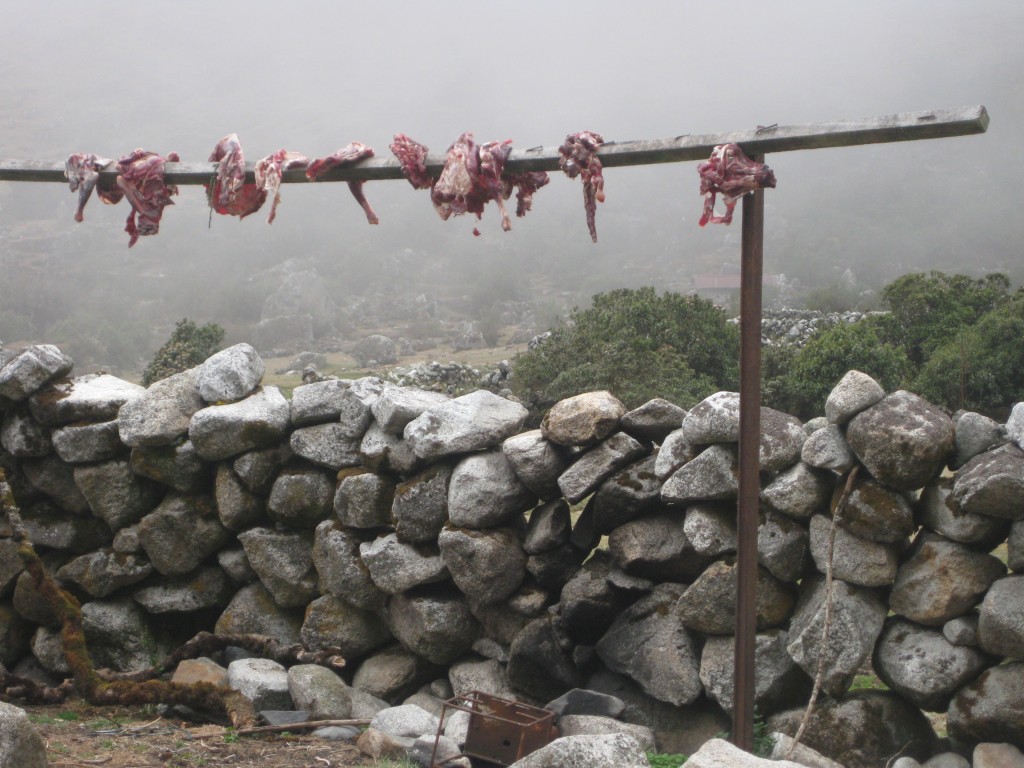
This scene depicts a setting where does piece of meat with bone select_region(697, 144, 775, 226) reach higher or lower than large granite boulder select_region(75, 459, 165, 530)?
higher

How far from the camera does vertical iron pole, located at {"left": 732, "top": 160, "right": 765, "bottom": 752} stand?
493 centimetres

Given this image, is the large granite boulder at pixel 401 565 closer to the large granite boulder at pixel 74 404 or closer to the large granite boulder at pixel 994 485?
the large granite boulder at pixel 74 404

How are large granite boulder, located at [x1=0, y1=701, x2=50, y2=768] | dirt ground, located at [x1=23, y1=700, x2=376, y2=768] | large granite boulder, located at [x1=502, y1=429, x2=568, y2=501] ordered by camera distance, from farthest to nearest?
large granite boulder, located at [x1=502, y1=429, x2=568, y2=501], dirt ground, located at [x1=23, y1=700, x2=376, y2=768], large granite boulder, located at [x1=0, y1=701, x2=50, y2=768]

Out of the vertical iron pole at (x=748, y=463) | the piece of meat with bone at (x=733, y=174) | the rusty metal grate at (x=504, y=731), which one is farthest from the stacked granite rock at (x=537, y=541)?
the piece of meat with bone at (x=733, y=174)

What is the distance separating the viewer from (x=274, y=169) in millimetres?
5617

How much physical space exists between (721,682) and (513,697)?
1.39 meters

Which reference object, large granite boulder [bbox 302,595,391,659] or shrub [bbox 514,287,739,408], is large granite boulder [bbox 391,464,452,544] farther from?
shrub [bbox 514,287,739,408]

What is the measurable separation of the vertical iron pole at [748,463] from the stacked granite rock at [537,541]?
0.52 meters

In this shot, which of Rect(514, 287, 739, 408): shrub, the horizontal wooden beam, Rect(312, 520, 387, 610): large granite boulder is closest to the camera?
the horizontal wooden beam

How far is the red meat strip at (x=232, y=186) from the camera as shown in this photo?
5.76 metres

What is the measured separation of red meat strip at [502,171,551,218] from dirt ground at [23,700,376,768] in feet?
10.1

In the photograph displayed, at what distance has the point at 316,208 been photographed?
9175cm

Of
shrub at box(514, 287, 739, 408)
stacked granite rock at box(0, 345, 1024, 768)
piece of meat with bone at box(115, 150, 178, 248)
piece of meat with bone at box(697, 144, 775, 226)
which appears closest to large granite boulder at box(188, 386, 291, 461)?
stacked granite rock at box(0, 345, 1024, 768)

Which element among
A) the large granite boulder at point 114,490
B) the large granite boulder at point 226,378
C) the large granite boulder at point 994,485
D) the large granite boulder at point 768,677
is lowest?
the large granite boulder at point 768,677
